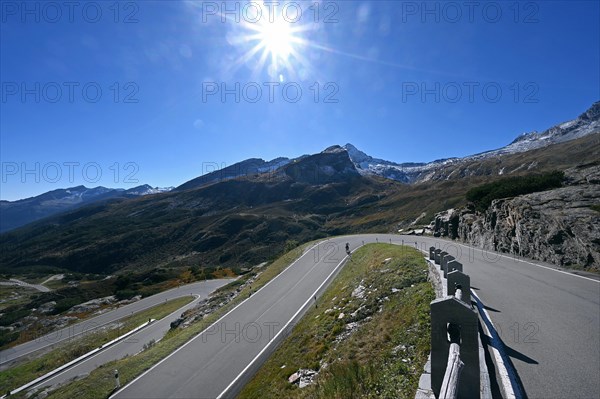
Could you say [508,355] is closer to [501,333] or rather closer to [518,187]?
[501,333]

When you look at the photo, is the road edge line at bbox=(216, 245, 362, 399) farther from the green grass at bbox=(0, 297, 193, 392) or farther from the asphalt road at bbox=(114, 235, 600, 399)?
the green grass at bbox=(0, 297, 193, 392)

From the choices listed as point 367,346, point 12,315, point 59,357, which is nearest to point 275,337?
point 367,346

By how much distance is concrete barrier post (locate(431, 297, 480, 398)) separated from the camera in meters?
3.59

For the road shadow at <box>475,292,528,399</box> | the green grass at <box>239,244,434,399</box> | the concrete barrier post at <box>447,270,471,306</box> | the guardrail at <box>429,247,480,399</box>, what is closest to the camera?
the guardrail at <box>429,247,480,399</box>

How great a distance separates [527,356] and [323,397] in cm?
509

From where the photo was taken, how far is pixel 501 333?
7.98 m

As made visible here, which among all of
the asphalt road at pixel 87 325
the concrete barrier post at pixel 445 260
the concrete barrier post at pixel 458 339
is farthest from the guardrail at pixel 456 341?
the asphalt road at pixel 87 325

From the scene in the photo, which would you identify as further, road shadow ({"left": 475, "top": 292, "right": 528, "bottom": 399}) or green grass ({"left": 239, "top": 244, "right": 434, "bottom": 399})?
green grass ({"left": 239, "top": 244, "right": 434, "bottom": 399})

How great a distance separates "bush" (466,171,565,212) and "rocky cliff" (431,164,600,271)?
940mm

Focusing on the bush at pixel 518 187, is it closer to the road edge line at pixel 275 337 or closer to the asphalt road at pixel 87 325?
the road edge line at pixel 275 337

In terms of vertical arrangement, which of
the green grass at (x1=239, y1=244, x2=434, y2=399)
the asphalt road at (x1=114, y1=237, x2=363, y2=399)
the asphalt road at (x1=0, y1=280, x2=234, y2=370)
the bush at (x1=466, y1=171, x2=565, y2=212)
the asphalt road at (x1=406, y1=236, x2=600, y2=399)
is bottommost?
the asphalt road at (x1=0, y1=280, x2=234, y2=370)

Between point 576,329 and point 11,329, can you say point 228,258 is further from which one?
point 576,329

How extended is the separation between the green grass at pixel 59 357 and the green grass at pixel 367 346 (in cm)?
2149

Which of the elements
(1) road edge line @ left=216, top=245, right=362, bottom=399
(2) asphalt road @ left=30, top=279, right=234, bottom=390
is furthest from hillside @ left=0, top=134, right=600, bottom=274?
(1) road edge line @ left=216, top=245, right=362, bottom=399
